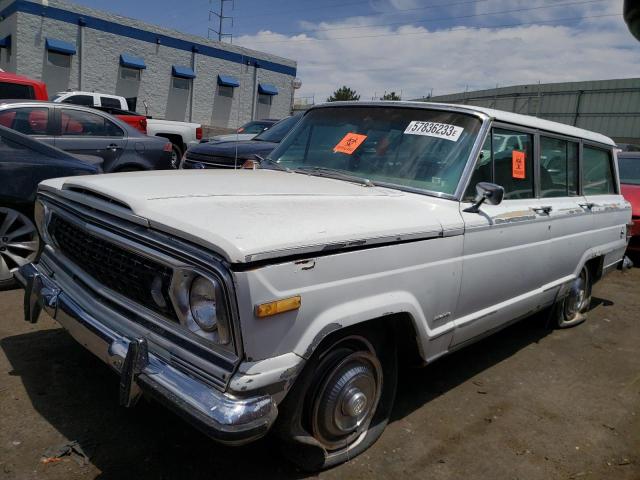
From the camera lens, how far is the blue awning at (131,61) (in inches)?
955

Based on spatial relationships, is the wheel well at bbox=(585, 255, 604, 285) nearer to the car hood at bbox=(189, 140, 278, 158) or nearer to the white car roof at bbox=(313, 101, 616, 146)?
the white car roof at bbox=(313, 101, 616, 146)

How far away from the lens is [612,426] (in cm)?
332

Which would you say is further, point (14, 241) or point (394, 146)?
point (14, 241)

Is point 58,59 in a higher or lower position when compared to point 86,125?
higher

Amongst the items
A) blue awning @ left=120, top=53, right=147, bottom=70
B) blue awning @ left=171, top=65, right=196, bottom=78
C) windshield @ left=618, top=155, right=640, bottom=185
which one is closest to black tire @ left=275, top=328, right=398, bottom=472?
windshield @ left=618, top=155, right=640, bottom=185

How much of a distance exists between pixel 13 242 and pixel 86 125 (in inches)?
137

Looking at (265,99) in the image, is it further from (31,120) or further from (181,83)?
(31,120)

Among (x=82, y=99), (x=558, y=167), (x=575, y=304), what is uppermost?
(x=82, y=99)

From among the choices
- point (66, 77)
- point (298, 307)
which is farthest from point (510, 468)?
point (66, 77)

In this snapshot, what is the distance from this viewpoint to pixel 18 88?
9.42 m

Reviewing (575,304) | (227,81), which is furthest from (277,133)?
(227,81)

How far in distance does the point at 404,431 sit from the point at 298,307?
1364mm

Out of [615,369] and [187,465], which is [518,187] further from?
[187,465]

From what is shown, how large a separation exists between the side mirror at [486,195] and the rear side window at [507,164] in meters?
0.09
